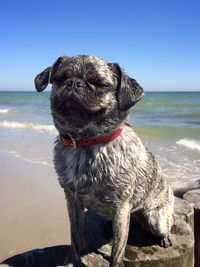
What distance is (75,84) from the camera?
9.54ft

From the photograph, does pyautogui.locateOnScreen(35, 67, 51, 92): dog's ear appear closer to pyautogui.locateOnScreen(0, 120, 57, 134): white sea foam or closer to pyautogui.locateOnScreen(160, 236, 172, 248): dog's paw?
pyautogui.locateOnScreen(160, 236, 172, 248): dog's paw

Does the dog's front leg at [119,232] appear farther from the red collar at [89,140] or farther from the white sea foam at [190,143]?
the white sea foam at [190,143]

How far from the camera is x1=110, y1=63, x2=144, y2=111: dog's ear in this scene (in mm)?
2992

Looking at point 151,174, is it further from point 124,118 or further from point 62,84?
point 62,84

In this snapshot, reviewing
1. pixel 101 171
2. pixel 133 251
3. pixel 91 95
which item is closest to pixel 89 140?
pixel 101 171

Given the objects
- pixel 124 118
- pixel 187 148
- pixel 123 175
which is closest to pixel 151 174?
pixel 123 175

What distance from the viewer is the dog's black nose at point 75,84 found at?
2902mm

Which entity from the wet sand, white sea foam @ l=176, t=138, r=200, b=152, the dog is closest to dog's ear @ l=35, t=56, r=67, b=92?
the dog

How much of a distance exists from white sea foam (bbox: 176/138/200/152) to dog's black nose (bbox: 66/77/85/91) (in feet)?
30.2

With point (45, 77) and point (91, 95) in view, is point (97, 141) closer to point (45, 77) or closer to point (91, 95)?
point (91, 95)

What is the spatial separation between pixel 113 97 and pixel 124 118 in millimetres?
208

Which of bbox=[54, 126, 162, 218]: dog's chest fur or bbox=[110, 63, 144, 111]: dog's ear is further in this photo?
bbox=[54, 126, 162, 218]: dog's chest fur

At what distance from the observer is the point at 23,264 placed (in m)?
3.58

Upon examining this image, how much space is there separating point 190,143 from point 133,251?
959 centimetres
